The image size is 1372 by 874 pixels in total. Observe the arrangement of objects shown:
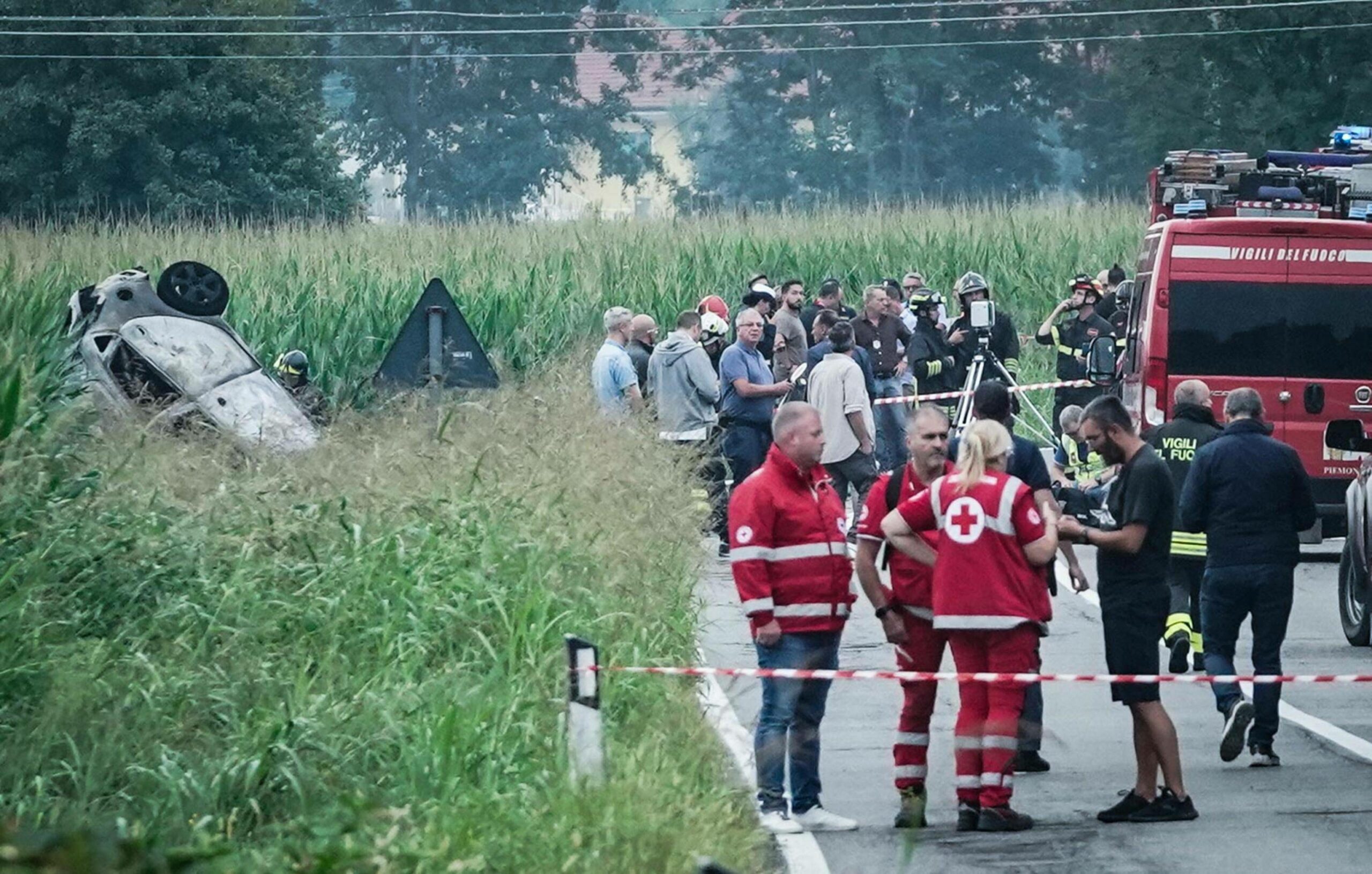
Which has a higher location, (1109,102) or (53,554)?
(1109,102)

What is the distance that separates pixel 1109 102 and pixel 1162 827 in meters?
65.8

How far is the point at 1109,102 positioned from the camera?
240 feet

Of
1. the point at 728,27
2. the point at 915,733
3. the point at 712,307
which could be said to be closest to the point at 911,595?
the point at 915,733

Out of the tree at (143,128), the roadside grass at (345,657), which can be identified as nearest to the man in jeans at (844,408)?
the roadside grass at (345,657)

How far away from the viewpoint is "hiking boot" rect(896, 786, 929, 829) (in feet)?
29.2

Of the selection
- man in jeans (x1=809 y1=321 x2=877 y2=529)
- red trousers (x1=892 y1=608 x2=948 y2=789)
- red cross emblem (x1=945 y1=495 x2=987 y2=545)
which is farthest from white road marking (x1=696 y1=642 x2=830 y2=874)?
man in jeans (x1=809 y1=321 x2=877 y2=529)

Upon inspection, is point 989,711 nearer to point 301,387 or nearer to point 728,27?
point 301,387

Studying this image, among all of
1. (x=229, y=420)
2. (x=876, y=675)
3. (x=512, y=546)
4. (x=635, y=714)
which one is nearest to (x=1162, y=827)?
(x=876, y=675)

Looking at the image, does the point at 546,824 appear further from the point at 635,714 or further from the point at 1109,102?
the point at 1109,102

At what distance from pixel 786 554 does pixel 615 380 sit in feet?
32.6

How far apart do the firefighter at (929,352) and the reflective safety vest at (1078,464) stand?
1452 mm

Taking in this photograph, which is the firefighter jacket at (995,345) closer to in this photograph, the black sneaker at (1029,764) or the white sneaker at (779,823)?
the black sneaker at (1029,764)

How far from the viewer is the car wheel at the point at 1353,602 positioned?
13555 millimetres

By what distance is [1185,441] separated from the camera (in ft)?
41.1
